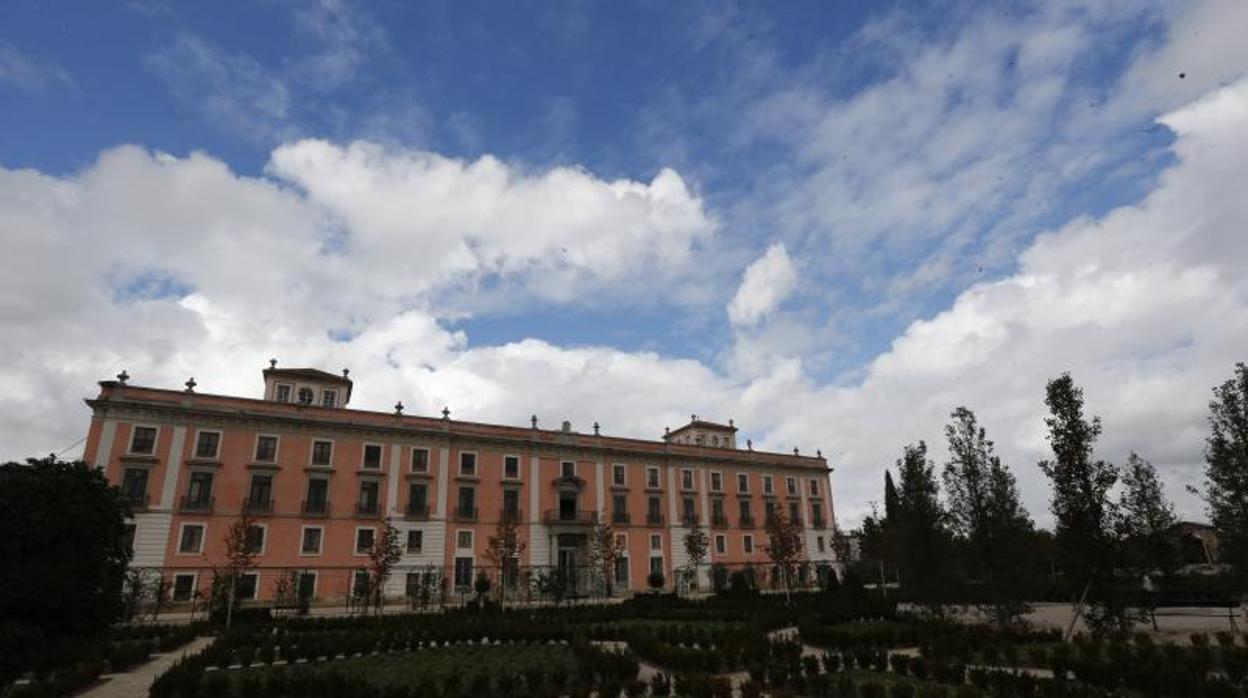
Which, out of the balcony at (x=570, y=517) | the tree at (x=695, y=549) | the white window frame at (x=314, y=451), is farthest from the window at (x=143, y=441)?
the tree at (x=695, y=549)

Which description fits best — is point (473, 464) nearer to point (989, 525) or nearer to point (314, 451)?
point (314, 451)

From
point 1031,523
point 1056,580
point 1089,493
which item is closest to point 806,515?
point 1056,580

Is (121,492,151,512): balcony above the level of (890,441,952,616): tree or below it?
above

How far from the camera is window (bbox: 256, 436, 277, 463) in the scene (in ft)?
112

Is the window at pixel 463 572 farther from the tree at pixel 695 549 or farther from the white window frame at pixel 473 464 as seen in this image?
the tree at pixel 695 549

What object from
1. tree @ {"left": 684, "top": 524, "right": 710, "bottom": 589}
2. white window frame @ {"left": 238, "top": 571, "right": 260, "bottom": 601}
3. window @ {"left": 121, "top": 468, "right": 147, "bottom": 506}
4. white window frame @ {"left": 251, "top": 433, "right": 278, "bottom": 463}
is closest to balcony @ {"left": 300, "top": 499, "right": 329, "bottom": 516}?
white window frame @ {"left": 251, "top": 433, "right": 278, "bottom": 463}

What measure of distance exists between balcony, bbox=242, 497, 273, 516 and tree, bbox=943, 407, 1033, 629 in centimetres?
3084

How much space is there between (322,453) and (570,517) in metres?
14.9

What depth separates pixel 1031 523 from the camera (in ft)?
71.6

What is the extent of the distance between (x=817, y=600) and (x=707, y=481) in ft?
64.8

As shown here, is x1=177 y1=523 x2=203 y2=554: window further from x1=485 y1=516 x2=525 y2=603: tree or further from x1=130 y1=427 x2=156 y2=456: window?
x1=485 y1=516 x2=525 y2=603: tree

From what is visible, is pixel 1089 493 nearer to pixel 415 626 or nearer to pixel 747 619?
pixel 747 619

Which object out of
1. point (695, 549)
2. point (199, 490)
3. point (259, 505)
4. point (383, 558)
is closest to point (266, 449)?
point (259, 505)

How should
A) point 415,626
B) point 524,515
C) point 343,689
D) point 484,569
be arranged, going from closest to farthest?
1. point 343,689
2. point 415,626
3. point 484,569
4. point 524,515
